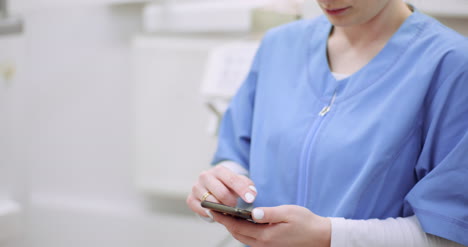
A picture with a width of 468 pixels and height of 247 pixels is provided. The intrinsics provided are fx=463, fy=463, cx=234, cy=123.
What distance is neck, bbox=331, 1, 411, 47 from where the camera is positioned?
25.6 inches

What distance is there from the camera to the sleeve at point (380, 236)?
0.57 m

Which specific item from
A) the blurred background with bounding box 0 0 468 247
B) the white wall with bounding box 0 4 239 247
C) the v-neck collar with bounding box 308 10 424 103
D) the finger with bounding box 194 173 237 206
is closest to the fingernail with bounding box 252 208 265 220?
the finger with bounding box 194 173 237 206

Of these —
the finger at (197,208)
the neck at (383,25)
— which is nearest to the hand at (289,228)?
the finger at (197,208)

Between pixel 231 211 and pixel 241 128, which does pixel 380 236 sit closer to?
pixel 231 211

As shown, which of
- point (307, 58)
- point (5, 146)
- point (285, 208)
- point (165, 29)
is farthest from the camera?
point (165, 29)

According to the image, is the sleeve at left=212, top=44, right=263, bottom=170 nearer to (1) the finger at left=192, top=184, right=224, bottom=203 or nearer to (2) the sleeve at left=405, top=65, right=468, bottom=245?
(1) the finger at left=192, top=184, right=224, bottom=203

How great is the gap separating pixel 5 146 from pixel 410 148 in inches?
42.8

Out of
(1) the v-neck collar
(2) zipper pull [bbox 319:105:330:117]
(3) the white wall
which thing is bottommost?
(3) the white wall

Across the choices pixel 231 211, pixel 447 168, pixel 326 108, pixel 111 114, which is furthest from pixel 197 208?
pixel 111 114

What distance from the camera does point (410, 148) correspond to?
59 centimetres

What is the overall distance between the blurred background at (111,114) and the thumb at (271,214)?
529 mm

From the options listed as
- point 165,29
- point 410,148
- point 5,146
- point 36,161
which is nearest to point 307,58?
point 410,148

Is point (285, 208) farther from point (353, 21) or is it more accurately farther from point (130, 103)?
point (130, 103)

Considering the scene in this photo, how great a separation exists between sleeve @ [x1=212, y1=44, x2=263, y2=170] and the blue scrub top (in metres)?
0.05
